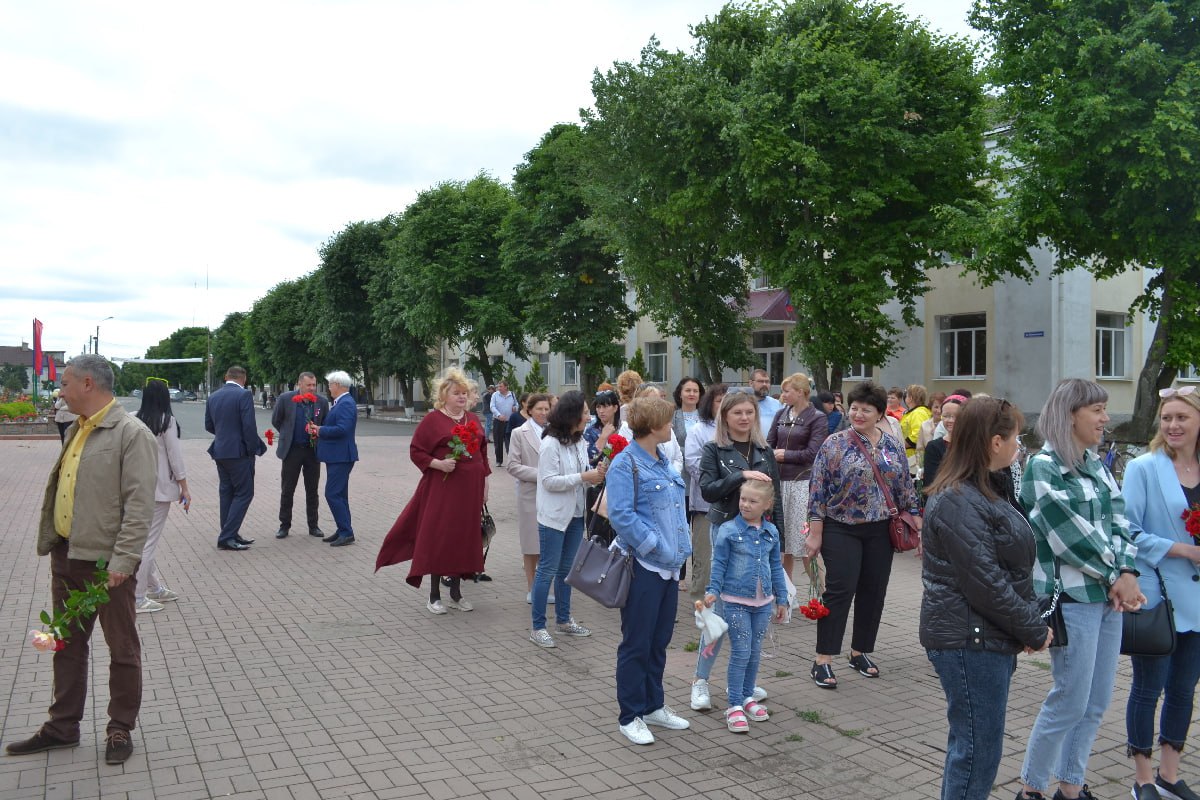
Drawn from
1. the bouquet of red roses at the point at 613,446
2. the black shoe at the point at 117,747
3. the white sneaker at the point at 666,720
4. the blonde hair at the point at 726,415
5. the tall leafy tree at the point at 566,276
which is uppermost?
the tall leafy tree at the point at 566,276

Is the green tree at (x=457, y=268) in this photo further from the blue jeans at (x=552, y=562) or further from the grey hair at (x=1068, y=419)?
the grey hair at (x=1068, y=419)

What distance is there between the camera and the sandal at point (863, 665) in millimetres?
6074

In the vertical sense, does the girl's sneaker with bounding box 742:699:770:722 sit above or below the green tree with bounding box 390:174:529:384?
below

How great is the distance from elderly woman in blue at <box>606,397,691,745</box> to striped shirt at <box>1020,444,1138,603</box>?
183cm

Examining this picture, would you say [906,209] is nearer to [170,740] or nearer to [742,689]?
[742,689]

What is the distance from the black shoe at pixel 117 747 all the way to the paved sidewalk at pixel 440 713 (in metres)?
0.08

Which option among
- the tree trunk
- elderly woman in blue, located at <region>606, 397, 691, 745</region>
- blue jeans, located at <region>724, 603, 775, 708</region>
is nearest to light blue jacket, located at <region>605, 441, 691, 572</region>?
elderly woman in blue, located at <region>606, 397, 691, 745</region>

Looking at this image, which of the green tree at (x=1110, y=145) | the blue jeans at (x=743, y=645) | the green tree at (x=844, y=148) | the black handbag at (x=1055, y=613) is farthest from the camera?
the green tree at (x=844, y=148)

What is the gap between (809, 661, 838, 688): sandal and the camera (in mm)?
5812

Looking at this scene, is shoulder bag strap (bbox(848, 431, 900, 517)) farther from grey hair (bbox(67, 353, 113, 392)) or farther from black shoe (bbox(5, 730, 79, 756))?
black shoe (bbox(5, 730, 79, 756))

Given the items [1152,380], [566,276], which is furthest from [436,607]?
[566,276]

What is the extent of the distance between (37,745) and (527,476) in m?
3.88

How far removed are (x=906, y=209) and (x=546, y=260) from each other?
15.0m

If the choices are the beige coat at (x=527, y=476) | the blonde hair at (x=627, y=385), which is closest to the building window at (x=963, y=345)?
the blonde hair at (x=627, y=385)
